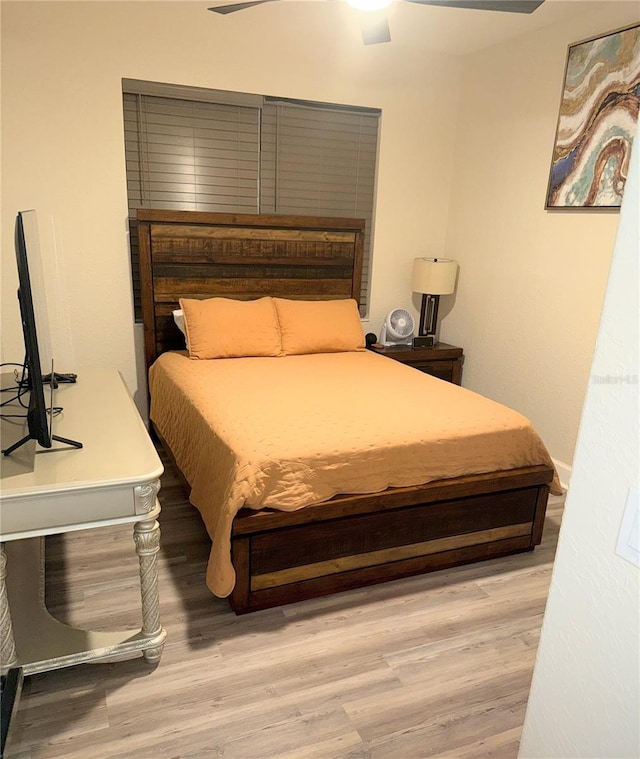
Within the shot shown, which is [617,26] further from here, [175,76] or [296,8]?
[175,76]

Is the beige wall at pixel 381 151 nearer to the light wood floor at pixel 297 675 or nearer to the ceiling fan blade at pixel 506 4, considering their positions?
the ceiling fan blade at pixel 506 4

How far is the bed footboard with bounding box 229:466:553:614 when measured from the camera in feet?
6.94

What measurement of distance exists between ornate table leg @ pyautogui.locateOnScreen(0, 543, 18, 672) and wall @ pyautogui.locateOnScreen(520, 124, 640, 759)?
1420 mm

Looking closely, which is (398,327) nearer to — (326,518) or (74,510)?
(326,518)

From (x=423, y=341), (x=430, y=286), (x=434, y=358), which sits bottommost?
(x=434, y=358)

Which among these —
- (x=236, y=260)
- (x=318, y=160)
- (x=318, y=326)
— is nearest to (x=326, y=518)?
(x=318, y=326)

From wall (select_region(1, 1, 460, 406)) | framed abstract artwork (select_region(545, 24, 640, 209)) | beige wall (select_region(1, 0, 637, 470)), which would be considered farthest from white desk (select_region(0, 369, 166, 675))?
framed abstract artwork (select_region(545, 24, 640, 209))

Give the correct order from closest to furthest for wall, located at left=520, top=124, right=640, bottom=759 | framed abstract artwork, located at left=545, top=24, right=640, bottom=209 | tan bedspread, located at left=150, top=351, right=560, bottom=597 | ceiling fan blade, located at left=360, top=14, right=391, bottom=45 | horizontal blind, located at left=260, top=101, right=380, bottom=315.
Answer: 1. wall, located at left=520, top=124, right=640, bottom=759
2. tan bedspread, located at left=150, top=351, right=560, bottom=597
3. ceiling fan blade, located at left=360, top=14, right=391, bottom=45
4. framed abstract artwork, located at left=545, top=24, right=640, bottom=209
5. horizontal blind, located at left=260, top=101, right=380, bottom=315

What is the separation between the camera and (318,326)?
3.71m

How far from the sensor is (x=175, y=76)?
11.3 ft

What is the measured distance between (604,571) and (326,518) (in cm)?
133

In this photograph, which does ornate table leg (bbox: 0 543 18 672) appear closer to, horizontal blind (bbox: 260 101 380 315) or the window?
the window

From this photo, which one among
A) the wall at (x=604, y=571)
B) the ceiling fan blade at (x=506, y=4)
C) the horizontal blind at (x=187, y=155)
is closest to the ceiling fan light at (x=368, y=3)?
the ceiling fan blade at (x=506, y=4)

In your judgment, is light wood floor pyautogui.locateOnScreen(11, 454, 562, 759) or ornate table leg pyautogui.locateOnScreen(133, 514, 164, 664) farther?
ornate table leg pyautogui.locateOnScreen(133, 514, 164, 664)
